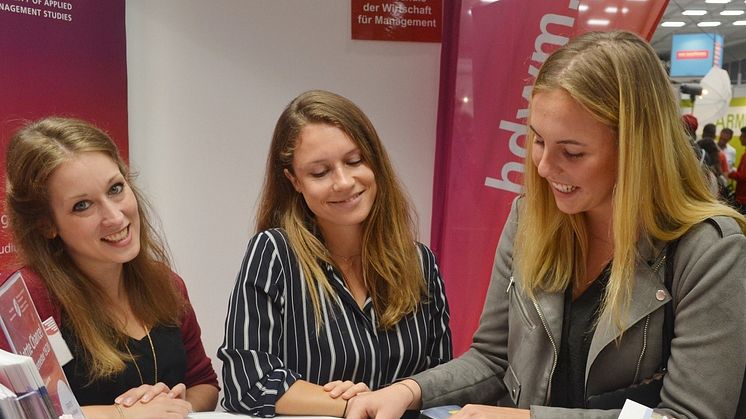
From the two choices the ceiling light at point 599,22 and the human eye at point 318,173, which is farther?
the ceiling light at point 599,22

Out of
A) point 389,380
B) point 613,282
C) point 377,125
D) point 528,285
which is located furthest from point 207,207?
point 613,282

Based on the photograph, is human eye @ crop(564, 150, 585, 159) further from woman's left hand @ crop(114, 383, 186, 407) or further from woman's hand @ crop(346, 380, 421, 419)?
woman's left hand @ crop(114, 383, 186, 407)

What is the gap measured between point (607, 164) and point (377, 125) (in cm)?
215

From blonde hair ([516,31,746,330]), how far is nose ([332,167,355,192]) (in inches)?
24.0

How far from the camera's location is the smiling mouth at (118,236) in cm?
196

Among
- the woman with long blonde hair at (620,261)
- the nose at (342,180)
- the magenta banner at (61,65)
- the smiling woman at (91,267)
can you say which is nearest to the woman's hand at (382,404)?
the woman with long blonde hair at (620,261)

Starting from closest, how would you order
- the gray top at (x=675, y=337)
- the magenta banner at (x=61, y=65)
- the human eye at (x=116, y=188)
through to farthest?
the gray top at (x=675, y=337), the human eye at (x=116, y=188), the magenta banner at (x=61, y=65)

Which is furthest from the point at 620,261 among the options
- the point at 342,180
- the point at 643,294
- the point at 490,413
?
the point at 342,180

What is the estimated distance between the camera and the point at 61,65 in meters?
2.97

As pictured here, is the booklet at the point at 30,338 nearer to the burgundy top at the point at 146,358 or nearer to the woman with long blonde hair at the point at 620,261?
the burgundy top at the point at 146,358

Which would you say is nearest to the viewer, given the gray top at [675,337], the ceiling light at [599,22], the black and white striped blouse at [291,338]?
the gray top at [675,337]

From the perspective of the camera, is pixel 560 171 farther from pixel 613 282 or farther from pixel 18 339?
pixel 18 339

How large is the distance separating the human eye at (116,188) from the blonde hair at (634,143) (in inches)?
47.9

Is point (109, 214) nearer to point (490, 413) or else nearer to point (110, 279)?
point (110, 279)
